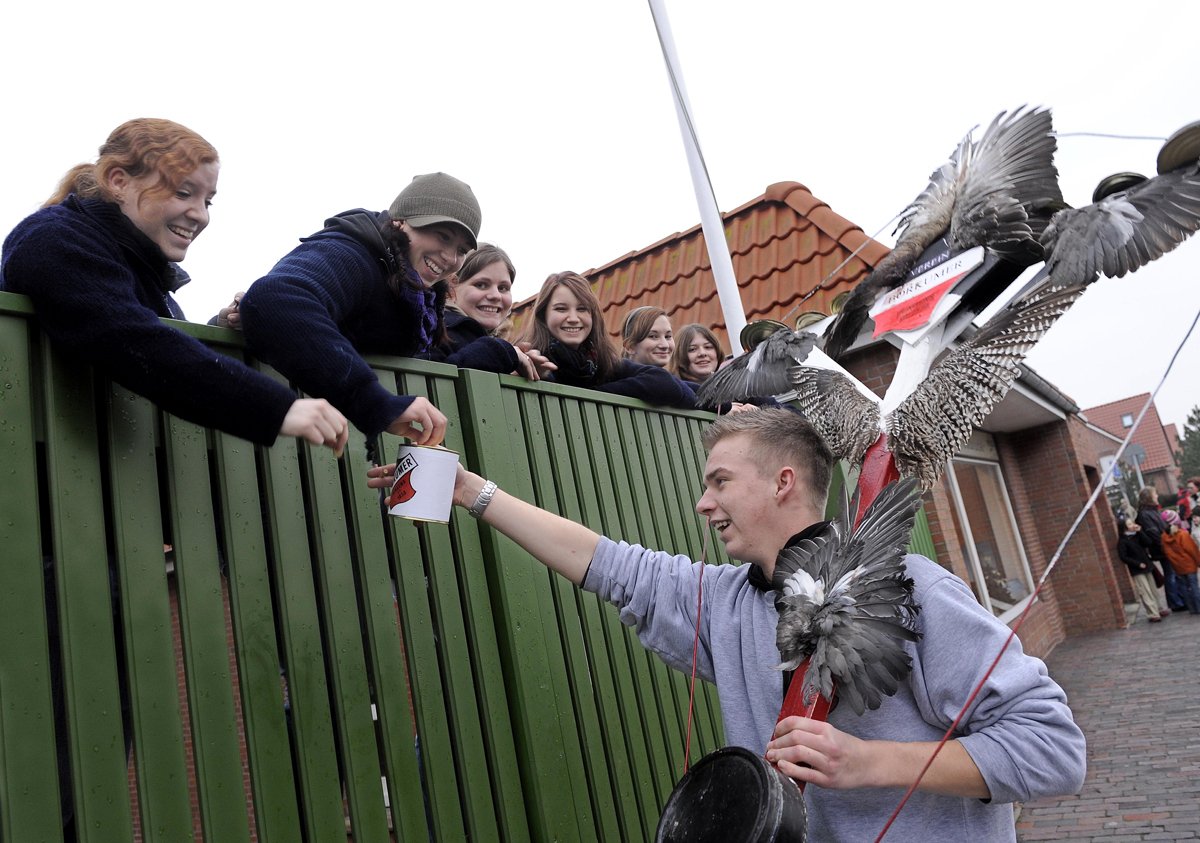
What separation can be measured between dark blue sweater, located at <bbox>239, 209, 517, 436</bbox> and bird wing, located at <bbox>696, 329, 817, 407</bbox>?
0.97 m

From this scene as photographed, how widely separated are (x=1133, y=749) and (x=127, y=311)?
25.4 feet

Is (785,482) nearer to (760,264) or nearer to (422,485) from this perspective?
(422,485)

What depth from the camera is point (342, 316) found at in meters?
2.12

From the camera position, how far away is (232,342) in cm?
209

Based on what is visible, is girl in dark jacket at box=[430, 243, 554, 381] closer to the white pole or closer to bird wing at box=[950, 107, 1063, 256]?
bird wing at box=[950, 107, 1063, 256]

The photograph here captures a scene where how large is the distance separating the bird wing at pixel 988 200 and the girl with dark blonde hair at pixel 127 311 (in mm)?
1452

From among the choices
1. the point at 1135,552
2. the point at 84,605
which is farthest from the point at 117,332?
the point at 1135,552

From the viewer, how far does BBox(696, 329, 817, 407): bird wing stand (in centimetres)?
263

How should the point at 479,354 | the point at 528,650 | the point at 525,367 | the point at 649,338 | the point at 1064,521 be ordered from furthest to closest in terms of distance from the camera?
the point at 1064,521, the point at 649,338, the point at 525,367, the point at 479,354, the point at 528,650

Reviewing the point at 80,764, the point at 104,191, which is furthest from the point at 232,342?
the point at 80,764

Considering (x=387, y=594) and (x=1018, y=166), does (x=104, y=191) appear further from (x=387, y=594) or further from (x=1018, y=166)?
(x=1018, y=166)

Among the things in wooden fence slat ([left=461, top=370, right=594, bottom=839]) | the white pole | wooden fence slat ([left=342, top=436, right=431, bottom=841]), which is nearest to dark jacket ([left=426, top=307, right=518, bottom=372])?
wooden fence slat ([left=461, top=370, right=594, bottom=839])

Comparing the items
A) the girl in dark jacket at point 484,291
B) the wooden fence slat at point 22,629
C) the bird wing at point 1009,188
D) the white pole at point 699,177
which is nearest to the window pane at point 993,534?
the white pole at point 699,177

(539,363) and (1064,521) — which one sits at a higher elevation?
(539,363)
